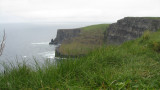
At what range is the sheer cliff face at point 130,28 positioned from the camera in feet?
195

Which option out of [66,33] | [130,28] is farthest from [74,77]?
[66,33]

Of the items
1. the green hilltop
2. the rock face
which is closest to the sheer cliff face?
the rock face

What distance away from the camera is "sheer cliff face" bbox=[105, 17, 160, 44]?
195 ft

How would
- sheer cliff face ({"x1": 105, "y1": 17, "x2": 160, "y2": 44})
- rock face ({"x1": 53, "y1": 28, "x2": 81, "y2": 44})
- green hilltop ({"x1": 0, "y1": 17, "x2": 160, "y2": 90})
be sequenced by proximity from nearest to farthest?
green hilltop ({"x1": 0, "y1": 17, "x2": 160, "y2": 90}) < sheer cliff face ({"x1": 105, "y1": 17, "x2": 160, "y2": 44}) < rock face ({"x1": 53, "y1": 28, "x2": 81, "y2": 44})

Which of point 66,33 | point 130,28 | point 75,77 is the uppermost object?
point 130,28

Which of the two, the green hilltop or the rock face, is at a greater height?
the green hilltop

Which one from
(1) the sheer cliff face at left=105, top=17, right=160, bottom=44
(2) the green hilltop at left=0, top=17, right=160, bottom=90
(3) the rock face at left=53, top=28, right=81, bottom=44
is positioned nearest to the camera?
(2) the green hilltop at left=0, top=17, right=160, bottom=90

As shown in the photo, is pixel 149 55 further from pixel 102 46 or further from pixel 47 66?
pixel 47 66

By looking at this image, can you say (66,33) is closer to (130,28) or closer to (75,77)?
(130,28)

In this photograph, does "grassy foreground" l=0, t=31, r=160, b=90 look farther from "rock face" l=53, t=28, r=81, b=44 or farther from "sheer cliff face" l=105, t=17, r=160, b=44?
"rock face" l=53, t=28, r=81, b=44

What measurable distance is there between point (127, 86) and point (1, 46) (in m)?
2.54

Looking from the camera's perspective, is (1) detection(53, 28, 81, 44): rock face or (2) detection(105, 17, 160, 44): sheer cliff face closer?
(2) detection(105, 17, 160, 44): sheer cliff face

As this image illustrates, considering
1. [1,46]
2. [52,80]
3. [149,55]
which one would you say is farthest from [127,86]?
[149,55]

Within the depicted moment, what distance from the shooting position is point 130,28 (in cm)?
6956
